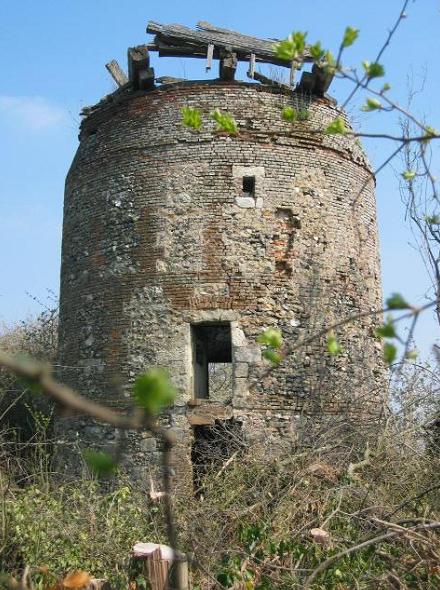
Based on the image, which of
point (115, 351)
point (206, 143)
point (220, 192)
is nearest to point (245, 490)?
point (115, 351)

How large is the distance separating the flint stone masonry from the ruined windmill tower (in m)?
0.02

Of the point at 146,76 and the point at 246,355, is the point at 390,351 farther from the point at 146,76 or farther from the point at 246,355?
the point at 146,76

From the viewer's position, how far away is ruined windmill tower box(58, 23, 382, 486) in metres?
9.22

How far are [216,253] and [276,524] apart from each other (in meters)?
4.07

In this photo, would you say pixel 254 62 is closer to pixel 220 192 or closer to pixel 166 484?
pixel 220 192

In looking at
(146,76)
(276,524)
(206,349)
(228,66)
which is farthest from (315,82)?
(276,524)

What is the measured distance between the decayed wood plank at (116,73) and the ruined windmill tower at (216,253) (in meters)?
0.43

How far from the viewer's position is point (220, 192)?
31.3 ft

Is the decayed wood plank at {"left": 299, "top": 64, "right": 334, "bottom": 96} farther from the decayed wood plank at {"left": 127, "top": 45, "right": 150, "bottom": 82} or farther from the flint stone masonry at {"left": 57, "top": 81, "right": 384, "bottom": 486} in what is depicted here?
the decayed wood plank at {"left": 127, "top": 45, "right": 150, "bottom": 82}

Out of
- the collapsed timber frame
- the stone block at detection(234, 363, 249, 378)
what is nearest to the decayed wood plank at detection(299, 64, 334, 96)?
the collapsed timber frame

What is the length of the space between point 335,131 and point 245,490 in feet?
13.9

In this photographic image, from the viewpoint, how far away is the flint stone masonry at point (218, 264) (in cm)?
920

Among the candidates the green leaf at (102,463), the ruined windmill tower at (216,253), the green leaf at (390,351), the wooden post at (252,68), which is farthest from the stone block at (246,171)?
the green leaf at (102,463)

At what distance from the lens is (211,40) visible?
10141mm
